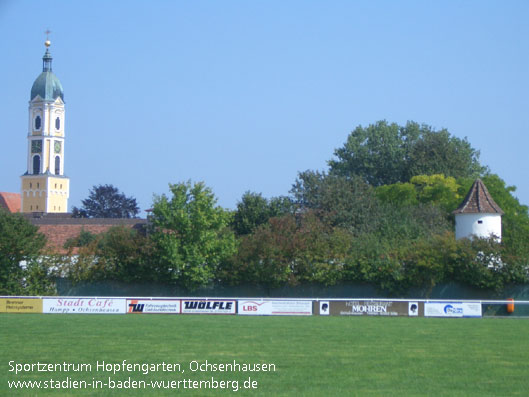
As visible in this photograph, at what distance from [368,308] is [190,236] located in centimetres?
1523

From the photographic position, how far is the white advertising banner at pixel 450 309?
1593 inches

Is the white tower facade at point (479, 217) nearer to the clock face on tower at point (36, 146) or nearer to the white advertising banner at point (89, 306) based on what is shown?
the white advertising banner at point (89, 306)

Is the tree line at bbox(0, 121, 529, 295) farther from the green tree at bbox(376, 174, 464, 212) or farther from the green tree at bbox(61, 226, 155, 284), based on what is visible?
the green tree at bbox(376, 174, 464, 212)

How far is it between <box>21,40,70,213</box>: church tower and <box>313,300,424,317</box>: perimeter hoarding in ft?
377

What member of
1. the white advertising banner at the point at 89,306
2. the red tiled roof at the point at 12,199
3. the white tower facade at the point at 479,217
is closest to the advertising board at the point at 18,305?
the white advertising banner at the point at 89,306

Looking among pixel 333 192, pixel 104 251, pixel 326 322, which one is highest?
pixel 333 192

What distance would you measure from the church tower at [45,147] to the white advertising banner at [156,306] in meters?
111

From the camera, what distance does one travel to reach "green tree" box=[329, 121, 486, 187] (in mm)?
92312

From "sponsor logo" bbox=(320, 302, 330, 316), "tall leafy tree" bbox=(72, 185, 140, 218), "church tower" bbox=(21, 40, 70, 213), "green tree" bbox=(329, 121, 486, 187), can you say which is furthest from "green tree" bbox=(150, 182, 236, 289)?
"church tower" bbox=(21, 40, 70, 213)

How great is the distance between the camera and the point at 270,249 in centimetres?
5006

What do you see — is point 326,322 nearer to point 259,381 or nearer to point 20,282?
point 259,381

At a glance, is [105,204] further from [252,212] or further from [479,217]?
[479,217]

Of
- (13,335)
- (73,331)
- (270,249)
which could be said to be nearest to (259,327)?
(73,331)

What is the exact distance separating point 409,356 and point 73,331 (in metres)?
13.3
